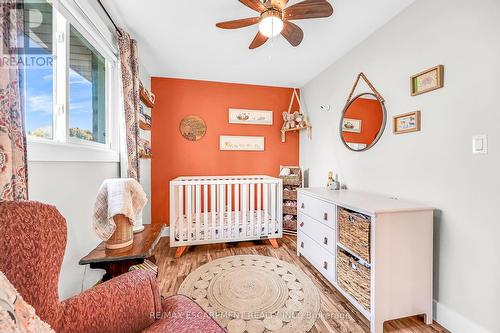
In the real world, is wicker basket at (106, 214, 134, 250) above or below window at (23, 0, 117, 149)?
below

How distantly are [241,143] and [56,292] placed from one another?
2.87 metres

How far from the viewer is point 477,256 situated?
1297 millimetres

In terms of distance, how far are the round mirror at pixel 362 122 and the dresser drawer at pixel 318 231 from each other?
929 millimetres

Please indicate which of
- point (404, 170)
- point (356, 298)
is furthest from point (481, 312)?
point (404, 170)

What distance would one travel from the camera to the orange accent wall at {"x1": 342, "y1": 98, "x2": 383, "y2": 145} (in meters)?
2.04

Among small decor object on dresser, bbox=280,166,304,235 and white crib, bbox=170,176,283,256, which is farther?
small decor object on dresser, bbox=280,166,304,235

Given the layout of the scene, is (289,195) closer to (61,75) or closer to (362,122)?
(362,122)

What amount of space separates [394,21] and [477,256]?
6.31 feet

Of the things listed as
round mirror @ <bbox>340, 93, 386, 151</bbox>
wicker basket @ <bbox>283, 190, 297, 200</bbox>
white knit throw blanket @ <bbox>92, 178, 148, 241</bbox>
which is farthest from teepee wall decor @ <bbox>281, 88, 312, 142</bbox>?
white knit throw blanket @ <bbox>92, 178, 148, 241</bbox>

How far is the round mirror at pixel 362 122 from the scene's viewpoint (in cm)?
202

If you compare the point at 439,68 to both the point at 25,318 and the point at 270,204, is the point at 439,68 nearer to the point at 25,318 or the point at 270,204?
the point at 270,204

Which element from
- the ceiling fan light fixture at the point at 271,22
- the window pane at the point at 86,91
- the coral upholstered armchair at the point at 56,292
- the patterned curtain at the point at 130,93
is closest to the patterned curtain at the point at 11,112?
the coral upholstered armchair at the point at 56,292

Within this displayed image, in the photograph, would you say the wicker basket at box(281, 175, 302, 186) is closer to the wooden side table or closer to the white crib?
the white crib

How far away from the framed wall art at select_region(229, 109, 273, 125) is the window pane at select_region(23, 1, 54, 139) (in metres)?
2.32
